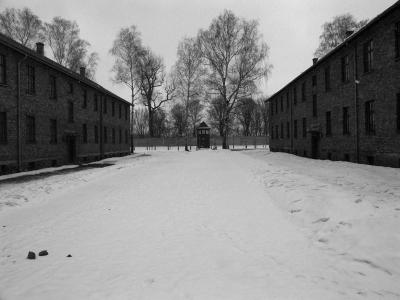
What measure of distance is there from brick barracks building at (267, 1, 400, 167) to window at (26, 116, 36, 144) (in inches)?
714

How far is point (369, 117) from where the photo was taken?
54.0 ft

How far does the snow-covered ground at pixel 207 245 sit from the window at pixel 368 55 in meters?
9.74

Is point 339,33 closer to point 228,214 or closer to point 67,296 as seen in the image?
point 228,214

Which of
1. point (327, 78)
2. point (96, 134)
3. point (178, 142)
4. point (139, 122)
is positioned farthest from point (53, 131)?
point (139, 122)

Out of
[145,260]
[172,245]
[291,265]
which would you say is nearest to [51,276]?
[145,260]

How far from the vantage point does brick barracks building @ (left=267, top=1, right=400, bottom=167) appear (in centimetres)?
1416

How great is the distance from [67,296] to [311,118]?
78.0 feet

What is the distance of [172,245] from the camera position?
16.0 feet

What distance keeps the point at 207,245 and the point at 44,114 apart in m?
18.0

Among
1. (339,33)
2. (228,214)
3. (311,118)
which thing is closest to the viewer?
(228,214)

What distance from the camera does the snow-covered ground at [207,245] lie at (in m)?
3.48

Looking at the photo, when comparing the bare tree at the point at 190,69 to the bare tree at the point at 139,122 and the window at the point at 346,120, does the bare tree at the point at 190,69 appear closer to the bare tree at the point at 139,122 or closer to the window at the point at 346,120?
the window at the point at 346,120

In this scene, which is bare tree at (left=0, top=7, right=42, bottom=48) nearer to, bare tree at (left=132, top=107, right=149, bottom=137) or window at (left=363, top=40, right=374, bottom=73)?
window at (left=363, top=40, right=374, bottom=73)

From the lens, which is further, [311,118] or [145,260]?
[311,118]
